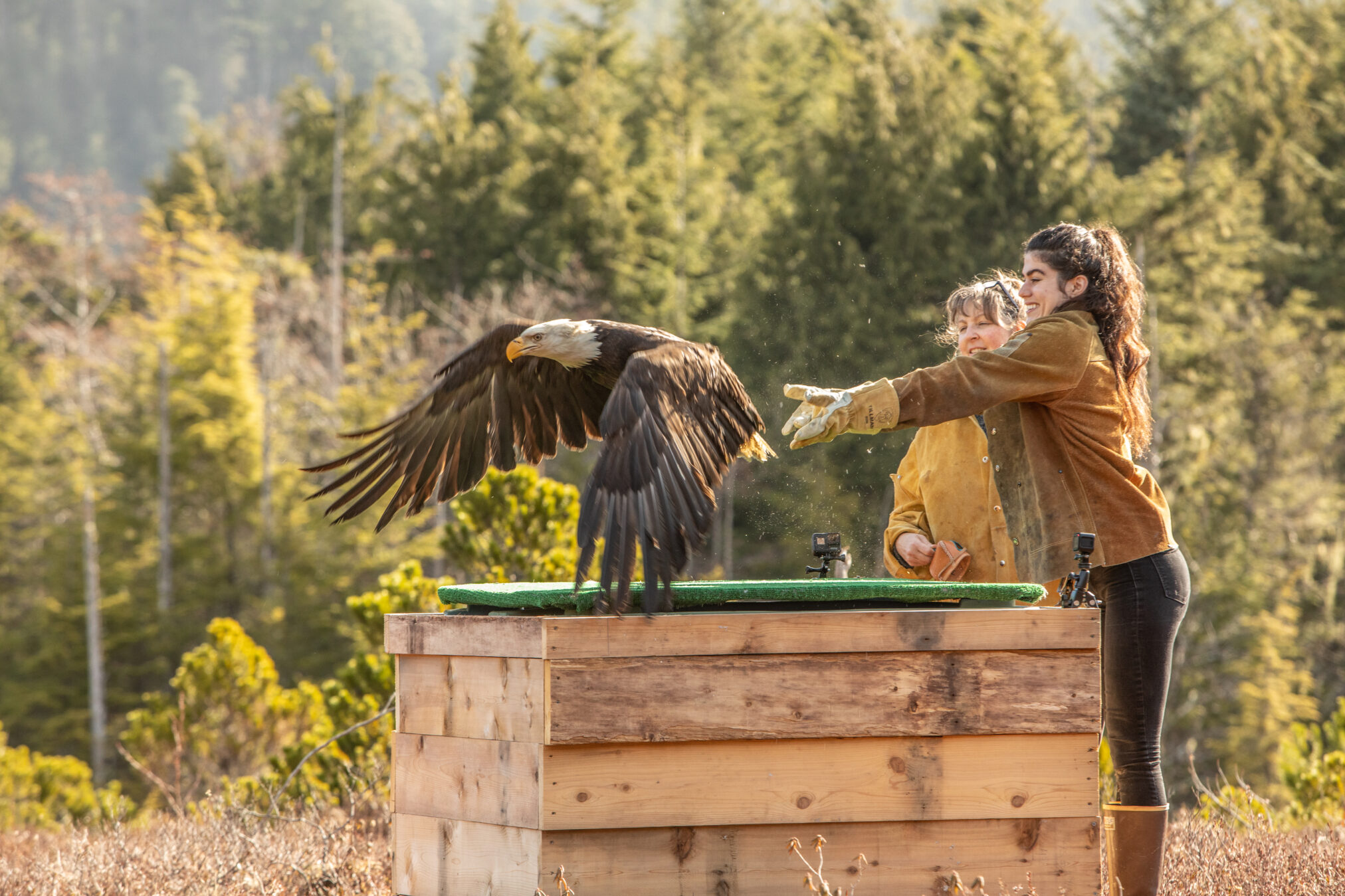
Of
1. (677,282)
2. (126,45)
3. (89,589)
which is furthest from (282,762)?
(126,45)

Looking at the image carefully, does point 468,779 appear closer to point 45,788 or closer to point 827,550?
point 827,550

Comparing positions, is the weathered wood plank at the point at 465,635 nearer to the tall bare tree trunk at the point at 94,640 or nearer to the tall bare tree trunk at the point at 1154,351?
the tall bare tree trunk at the point at 1154,351

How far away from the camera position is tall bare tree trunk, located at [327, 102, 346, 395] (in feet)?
87.8

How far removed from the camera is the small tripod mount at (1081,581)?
2844 millimetres

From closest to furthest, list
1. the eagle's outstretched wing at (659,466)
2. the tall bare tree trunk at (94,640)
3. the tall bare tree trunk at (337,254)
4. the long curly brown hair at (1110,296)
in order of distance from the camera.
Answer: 1. the eagle's outstretched wing at (659,466)
2. the long curly brown hair at (1110,296)
3. the tall bare tree trunk at (94,640)
4. the tall bare tree trunk at (337,254)

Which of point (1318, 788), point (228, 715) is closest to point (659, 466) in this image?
point (1318, 788)

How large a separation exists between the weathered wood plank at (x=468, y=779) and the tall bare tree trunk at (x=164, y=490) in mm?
23775

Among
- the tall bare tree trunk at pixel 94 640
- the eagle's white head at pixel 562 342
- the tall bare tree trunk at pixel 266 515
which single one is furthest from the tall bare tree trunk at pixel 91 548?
the eagle's white head at pixel 562 342

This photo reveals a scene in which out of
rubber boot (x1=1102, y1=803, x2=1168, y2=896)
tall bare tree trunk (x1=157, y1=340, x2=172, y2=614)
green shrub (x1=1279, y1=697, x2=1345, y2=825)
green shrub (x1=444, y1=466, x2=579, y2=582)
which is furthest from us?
tall bare tree trunk (x1=157, y1=340, x2=172, y2=614)

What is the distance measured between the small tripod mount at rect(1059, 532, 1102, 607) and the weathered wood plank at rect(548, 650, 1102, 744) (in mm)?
123

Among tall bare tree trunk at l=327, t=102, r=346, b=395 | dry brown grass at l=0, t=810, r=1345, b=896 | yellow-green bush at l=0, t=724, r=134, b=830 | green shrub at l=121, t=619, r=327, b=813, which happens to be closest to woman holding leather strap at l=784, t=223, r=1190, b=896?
dry brown grass at l=0, t=810, r=1345, b=896

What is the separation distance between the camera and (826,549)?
368 centimetres

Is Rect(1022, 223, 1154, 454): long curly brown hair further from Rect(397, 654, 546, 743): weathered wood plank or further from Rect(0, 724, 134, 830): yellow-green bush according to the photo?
Rect(0, 724, 134, 830): yellow-green bush

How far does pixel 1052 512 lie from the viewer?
3.08 metres
